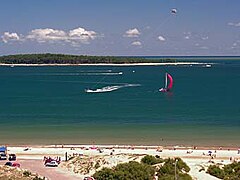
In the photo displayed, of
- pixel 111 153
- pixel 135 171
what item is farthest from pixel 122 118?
pixel 135 171

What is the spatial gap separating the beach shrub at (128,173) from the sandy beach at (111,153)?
11.0 feet

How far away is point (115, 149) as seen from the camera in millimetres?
48719

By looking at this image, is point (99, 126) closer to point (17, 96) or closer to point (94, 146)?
point (94, 146)

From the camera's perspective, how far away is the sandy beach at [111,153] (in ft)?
120

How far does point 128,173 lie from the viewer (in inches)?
1200

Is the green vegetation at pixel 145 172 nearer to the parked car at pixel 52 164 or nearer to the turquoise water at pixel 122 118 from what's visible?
the parked car at pixel 52 164

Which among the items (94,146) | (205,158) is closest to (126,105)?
(94,146)

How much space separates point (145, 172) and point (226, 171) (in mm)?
5867

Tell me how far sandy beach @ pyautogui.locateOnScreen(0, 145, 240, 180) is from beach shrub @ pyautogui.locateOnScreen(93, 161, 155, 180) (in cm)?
334

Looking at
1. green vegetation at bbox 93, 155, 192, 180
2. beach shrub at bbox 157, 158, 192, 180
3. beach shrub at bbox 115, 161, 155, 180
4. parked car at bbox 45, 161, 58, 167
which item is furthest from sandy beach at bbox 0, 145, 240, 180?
beach shrub at bbox 115, 161, 155, 180

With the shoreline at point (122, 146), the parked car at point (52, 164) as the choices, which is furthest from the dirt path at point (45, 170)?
the shoreline at point (122, 146)

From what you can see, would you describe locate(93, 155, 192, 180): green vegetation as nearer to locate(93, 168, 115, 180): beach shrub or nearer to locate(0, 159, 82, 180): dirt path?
locate(93, 168, 115, 180): beach shrub

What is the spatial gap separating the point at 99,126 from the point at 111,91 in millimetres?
57548

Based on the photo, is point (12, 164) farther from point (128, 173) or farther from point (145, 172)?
point (145, 172)
